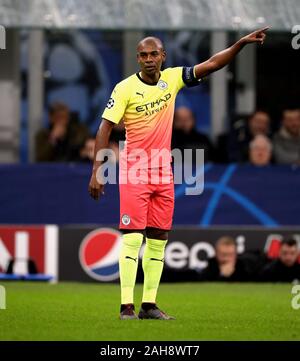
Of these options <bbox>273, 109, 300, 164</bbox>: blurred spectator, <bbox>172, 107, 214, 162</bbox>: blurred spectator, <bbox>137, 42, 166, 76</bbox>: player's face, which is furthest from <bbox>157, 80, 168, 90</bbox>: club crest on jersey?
<bbox>273, 109, 300, 164</bbox>: blurred spectator

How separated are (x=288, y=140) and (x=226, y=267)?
8.78ft

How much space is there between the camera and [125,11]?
1800 cm

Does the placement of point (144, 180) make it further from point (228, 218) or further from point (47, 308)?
point (228, 218)

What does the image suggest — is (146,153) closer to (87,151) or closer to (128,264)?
(128,264)

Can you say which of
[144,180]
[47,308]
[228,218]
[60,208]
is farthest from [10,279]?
[144,180]

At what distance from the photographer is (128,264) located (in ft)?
33.3

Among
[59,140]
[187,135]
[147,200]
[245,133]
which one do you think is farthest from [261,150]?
[147,200]

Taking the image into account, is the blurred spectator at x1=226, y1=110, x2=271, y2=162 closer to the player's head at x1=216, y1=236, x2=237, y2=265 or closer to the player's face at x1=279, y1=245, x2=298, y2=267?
the player's head at x1=216, y1=236, x2=237, y2=265

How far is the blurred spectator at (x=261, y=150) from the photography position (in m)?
18.0

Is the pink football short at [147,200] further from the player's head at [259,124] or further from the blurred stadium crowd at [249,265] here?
the player's head at [259,124]

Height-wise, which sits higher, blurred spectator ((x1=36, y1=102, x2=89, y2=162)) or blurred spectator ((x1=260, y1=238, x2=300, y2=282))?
blurred spectator ((x1=36, y1=102, x2=89, y2=162))

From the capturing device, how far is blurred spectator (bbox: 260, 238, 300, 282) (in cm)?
1630

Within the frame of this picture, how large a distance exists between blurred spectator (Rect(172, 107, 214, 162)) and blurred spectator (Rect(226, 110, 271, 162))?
0.42 meters

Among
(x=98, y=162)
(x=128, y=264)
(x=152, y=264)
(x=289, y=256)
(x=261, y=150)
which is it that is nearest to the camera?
(x=98, y=162)
